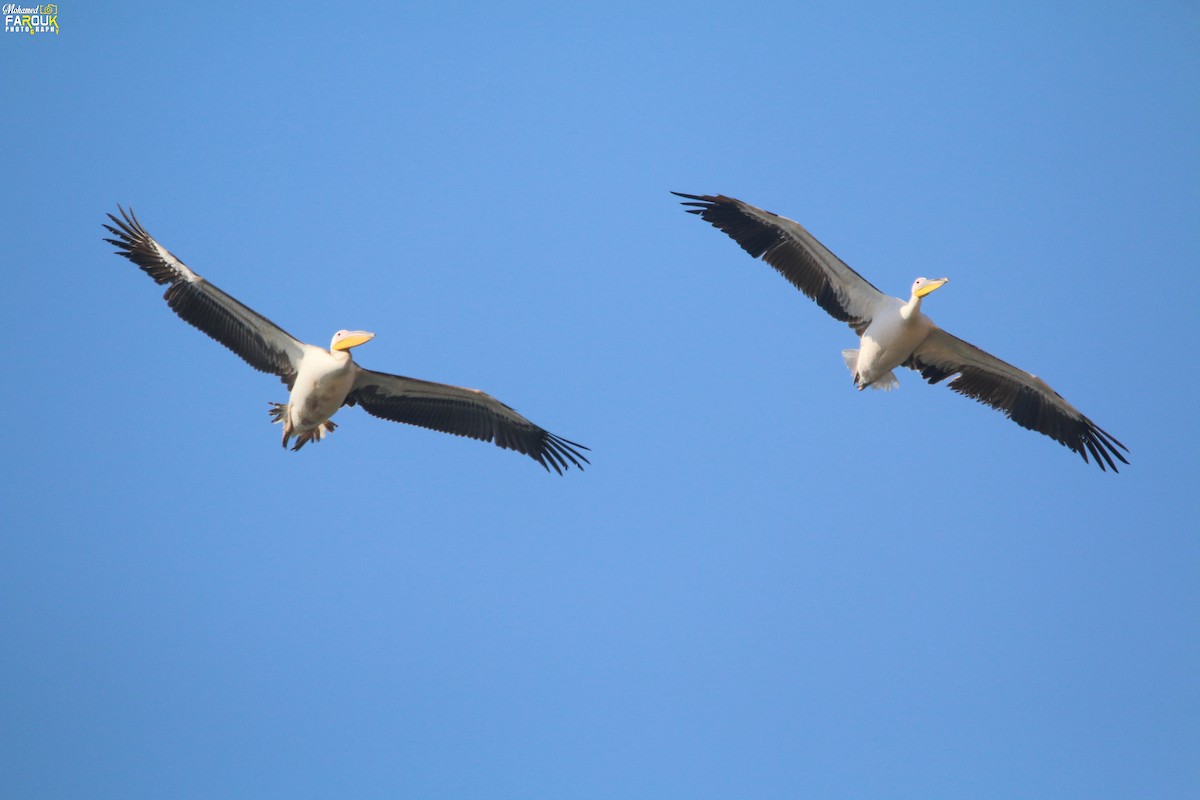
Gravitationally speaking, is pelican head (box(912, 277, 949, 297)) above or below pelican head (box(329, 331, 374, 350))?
above

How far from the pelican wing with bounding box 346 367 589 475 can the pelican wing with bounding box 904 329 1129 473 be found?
14.4 feet

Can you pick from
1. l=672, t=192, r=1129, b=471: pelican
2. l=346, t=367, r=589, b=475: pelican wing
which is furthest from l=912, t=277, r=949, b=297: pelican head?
l=346, t=367, r=589, b=475: pelican wing

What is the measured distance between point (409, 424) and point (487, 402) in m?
0.97

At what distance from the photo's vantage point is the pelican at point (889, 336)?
16234mm

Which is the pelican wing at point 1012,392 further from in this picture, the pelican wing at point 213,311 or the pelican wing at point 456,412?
Result: the pelican wing at point 213,311

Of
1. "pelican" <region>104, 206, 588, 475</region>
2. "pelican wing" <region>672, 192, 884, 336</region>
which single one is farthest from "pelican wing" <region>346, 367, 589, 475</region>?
"pelican wing" <region>672, 192, 884, 336</region>

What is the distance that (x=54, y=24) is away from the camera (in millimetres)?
26375

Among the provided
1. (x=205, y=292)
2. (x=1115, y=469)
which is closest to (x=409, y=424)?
(x=205, y=292)

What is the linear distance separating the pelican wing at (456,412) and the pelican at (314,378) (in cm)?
1

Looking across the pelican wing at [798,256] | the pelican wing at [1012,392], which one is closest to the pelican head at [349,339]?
the pelican wing at [798,256]

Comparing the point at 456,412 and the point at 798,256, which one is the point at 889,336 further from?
the point at 456,412

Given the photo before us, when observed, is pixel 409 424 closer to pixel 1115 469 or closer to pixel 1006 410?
pixel 1006 410

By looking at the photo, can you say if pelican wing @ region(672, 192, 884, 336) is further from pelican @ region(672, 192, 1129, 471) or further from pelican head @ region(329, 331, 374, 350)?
pelican head @ region(329, 331, 374, 350)

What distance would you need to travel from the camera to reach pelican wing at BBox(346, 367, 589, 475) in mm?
16219
